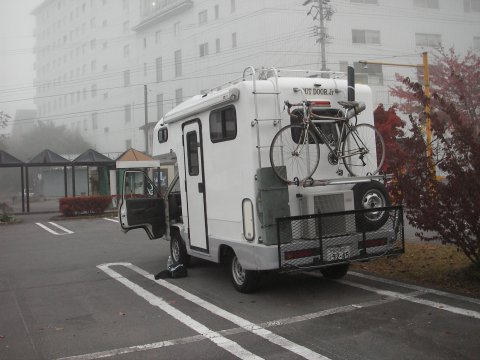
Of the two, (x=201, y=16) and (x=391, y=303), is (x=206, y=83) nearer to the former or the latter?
(x=201, y=16)

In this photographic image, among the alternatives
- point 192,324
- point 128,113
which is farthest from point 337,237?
point 128,113

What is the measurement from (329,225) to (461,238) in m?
1.76

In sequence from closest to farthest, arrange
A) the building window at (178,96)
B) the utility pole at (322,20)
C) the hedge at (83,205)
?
the hedge at (83,205) → the utility pole at (322,20) → the building window at (178,96)

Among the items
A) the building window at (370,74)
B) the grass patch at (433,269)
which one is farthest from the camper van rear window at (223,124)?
the building window at (370,74)

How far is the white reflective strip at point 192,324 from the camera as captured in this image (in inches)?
185

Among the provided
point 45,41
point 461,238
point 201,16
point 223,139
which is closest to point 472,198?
point 461,238

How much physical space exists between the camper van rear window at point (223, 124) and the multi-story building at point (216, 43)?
81.2 ft

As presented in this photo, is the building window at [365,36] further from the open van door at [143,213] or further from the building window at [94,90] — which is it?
the building window at [94,90]

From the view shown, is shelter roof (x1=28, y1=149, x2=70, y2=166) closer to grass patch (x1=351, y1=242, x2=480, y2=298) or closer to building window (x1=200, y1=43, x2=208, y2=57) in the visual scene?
grass patch (x1=351, y1=242, x2=480, y2=298)

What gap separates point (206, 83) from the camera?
46844 millimetres

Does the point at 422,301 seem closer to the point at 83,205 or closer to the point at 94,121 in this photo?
the point at 83,205

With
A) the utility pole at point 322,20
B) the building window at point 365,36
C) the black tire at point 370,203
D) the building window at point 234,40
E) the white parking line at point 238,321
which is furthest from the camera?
the building window at point 234,40

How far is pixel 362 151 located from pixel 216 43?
132 feet

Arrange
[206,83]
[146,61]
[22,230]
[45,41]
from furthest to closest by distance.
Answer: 1. [45,41]
2. [146,61]
3. [206,83]
4. [22,230]
